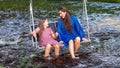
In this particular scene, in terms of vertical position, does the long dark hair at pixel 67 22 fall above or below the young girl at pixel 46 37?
above

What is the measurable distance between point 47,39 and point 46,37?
0.08 m

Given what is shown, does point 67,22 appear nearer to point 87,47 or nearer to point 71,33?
point 71,33

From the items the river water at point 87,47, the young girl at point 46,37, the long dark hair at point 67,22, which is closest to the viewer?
the river water at point 87,47

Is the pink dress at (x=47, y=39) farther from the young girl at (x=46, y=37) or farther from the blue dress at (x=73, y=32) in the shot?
the blue dress at (x=73, y=32)

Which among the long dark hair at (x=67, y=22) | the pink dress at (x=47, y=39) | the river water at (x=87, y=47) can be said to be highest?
the long dark hair at (x=67, y=22)

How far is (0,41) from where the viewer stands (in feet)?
49.8

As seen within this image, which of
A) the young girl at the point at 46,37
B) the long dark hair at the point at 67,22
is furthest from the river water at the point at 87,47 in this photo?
the long dark hair at the point at 67,22

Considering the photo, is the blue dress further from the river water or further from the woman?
the river water

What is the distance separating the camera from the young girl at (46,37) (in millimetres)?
11367

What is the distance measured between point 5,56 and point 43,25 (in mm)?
1500

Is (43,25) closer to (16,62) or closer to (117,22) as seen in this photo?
(16,62)

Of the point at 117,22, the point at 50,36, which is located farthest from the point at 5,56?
the point at 117,22

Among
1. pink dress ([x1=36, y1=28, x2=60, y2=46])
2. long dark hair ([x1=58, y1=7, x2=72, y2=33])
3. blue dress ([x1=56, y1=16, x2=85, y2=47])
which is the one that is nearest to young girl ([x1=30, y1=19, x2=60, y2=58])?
pink dress ([x1=36, y1=28, x2=60, y2=46])

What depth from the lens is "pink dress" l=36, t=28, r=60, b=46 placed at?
11.4m
